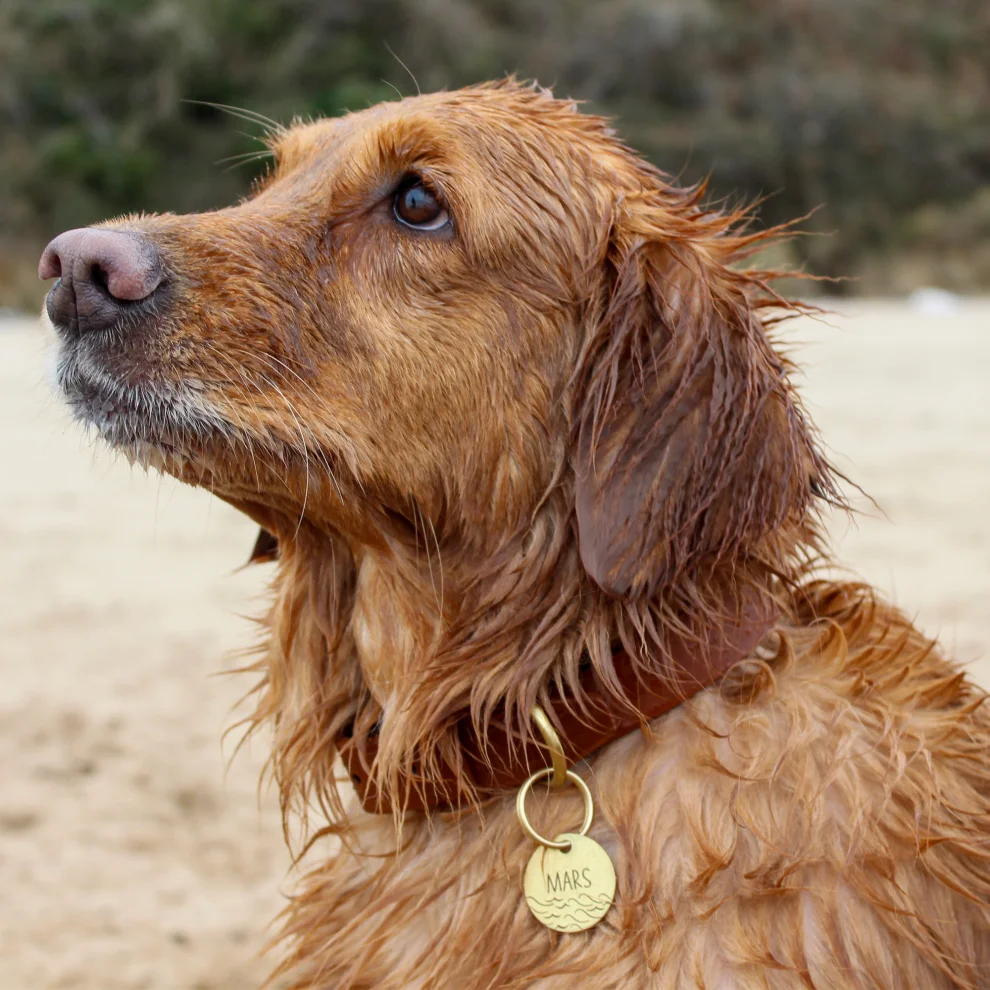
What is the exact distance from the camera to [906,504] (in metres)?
9.32

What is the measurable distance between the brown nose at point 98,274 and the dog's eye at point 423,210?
0.57 m

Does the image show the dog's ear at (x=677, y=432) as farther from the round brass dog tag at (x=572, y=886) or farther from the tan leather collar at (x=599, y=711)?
the round brass dog tag at (x=572, y=886)

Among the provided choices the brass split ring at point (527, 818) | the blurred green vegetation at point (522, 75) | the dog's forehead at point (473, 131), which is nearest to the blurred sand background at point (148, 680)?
the dog's forehead at point (473, 131)

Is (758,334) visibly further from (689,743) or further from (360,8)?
(360,8)

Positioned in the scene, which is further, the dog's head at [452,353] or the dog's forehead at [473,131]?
the dog's forehead at [473,131]

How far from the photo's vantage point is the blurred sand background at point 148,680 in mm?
3902

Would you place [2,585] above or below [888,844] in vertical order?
below

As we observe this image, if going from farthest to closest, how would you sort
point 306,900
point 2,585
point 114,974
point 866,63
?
point 866,63, point 2,585, point 114,974, point 306,900

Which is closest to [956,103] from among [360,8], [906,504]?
[360,8]

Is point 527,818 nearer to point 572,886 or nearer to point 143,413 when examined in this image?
point 572,886

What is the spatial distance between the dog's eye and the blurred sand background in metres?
0.90

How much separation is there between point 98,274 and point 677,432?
1.27 metres

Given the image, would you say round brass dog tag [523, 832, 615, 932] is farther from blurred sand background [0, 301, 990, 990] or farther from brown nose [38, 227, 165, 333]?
brown nose [38, 227, 165, 333]

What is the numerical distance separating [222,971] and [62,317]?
7.27 feet
